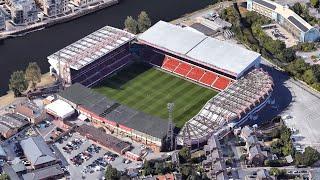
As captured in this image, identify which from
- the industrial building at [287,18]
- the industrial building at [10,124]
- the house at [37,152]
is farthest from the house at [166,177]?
the industrial building at [287,18]

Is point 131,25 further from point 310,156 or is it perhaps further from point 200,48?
point 310,156

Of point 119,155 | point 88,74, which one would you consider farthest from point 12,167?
point 88,74

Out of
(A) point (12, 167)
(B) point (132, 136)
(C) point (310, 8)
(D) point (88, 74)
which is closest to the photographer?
(A) point (12, 167)

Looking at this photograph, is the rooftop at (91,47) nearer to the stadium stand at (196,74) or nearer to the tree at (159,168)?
the stadium stand at (196,74)

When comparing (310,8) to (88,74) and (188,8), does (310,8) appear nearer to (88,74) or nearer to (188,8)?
(188,8)

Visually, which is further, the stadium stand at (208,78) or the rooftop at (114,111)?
the stadium stand at (208,78)

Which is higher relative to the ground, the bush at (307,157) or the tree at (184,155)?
the bush at (307,157)

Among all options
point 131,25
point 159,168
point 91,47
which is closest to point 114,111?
point 159,168
